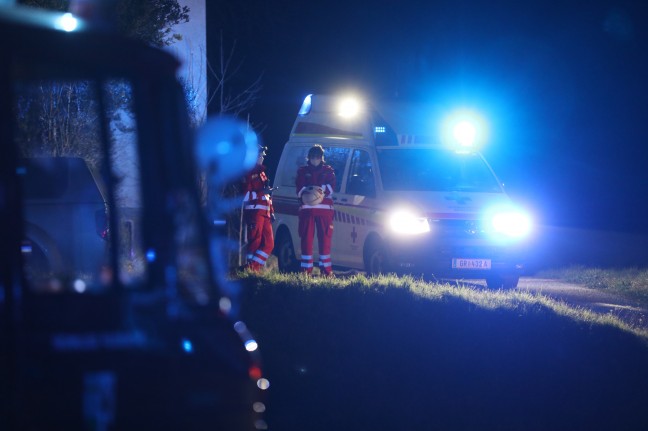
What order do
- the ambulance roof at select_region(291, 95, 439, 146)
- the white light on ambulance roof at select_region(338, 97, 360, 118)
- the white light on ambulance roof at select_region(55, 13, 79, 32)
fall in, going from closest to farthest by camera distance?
1. the white light on ambulance roof at select_region(55, 13, 79, 32)
2. the ambulance roof at select_region(291, 95, 439, 146)
3. the white light on ambulance roof at select_region(338, 97, 360, 118)

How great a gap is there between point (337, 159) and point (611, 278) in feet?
14.6

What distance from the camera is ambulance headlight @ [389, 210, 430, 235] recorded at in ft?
39.2

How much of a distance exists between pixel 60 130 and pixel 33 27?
276 inches

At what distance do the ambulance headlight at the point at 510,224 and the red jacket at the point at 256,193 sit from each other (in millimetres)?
2838

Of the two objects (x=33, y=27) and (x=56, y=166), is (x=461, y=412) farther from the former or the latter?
(x=33, y=27)

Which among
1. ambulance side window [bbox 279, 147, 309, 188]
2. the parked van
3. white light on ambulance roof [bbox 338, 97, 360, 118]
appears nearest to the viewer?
the parked van

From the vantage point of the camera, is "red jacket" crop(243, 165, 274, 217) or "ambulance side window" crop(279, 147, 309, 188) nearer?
"red jacket" crop(243, 165, 274, 217)

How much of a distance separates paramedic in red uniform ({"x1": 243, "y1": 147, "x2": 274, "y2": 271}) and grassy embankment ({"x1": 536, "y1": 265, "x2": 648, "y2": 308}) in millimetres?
4789

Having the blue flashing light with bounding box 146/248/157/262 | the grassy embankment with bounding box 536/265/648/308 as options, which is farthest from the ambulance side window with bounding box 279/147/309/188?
the blue flashing light with bounding box 146/248/157/262

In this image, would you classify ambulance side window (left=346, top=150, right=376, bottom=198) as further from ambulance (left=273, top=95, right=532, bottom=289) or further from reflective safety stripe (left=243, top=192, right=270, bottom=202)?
reflective safety stripe (left=243, top=192, right=270, bottom=202)

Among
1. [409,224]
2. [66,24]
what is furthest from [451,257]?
[66,24]

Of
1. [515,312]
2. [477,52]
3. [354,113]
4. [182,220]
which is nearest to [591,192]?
[477,52]

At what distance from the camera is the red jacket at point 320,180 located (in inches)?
479

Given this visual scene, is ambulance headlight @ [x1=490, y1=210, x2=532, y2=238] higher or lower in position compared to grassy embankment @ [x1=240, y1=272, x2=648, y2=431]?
higher
